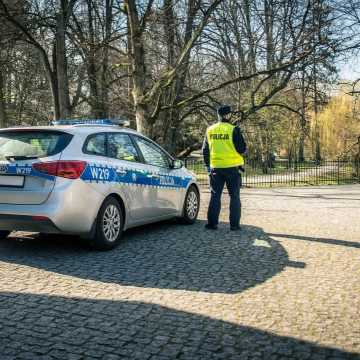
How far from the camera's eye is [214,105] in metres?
20.3

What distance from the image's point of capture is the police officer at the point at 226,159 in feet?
26.8

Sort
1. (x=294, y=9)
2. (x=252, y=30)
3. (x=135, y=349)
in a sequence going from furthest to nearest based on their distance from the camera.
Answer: (x=252, y=30) < (x=294, y=9) < (x=135, y=349)

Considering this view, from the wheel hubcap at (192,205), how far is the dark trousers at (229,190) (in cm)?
62

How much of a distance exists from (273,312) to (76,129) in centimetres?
351

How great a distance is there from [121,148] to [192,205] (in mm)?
2295

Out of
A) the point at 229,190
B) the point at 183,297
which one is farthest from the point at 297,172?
the point at 183,297

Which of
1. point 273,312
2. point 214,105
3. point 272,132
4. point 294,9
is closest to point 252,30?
point 294,9

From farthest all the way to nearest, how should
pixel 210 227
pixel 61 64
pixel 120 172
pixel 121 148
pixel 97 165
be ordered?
pixel 61 64, pixel 210 227, pixel 121 148, pixel 120 172, pixel 97 165

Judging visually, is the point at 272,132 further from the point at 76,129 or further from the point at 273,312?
the point at 273,312

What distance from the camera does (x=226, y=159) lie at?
8.17 metres

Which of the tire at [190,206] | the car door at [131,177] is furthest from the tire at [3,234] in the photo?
the tire at [190,206]

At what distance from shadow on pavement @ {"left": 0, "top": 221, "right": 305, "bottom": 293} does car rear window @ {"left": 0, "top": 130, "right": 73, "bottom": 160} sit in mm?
1216

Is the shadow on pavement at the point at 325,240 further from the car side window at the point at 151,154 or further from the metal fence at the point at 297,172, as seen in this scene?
the metal fence at the point at 297,172

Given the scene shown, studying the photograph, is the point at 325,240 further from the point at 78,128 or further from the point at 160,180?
the point at 78,128
